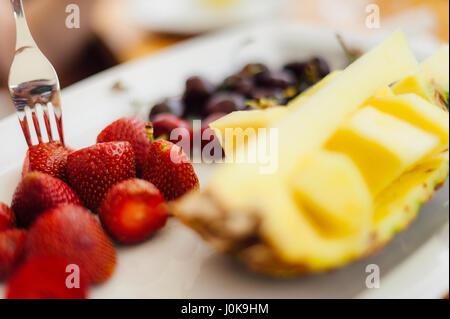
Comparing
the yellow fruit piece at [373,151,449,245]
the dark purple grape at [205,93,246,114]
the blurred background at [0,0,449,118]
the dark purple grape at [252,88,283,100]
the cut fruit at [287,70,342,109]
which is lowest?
the yellow fruit piece at [373,151,449,245]

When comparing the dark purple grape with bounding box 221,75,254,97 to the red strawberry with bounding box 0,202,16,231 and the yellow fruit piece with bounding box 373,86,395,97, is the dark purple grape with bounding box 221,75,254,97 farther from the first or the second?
the red strawberry with bounding box 0,202,16,231

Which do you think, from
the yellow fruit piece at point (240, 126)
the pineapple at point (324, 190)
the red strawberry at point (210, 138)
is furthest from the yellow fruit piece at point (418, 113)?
the red strawberry at point (210, 138)

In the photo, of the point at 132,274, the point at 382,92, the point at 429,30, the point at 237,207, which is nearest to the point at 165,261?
the point at 132,274

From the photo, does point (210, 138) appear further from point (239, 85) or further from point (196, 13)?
point (196, 13)

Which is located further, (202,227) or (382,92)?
(382,92)

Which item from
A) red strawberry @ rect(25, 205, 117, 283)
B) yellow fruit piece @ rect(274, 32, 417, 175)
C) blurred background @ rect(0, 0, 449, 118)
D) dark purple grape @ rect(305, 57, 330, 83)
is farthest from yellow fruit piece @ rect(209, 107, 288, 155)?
blurred background @ rect(0, 0, 449, 118)

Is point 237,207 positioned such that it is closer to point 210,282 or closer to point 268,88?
point 210,282

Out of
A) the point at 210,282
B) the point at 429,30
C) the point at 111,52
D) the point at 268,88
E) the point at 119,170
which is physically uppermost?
the point at 111,52

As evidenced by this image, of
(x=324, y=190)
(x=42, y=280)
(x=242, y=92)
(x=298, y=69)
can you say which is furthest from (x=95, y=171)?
(x=298, y=69)
